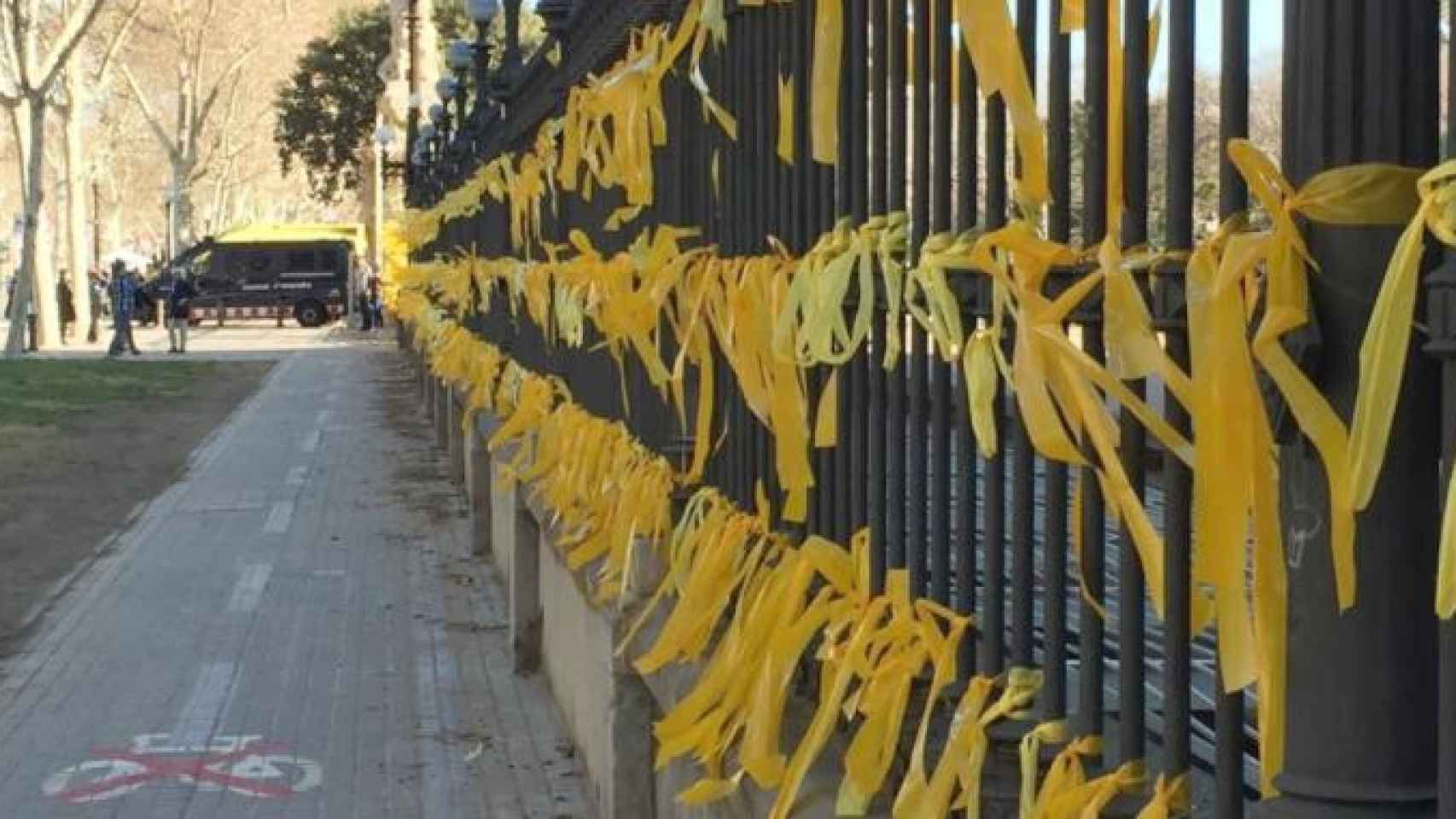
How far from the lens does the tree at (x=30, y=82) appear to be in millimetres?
36375

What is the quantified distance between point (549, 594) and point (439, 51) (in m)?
45.6

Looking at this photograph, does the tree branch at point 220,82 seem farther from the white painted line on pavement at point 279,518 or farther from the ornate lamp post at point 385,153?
the white painted line on pavement at point 279,518

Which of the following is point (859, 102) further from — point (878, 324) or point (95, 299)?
point (95, 299)

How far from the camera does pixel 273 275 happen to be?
204ft

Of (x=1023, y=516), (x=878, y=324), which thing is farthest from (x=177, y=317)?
(x=1023, y=516)

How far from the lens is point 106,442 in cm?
2217

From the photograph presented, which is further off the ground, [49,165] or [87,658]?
[49,165]

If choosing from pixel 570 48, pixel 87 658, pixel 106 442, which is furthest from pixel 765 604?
pixel 106 442

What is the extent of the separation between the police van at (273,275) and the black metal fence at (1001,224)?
57800mm

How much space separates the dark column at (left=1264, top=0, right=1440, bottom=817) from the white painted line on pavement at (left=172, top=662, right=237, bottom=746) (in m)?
6.44

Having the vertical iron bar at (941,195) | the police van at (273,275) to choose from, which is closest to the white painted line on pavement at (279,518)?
the vertical iron bar at (941,195)

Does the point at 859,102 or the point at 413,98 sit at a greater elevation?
the point at 413,98

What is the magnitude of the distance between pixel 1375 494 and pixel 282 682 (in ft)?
25.1

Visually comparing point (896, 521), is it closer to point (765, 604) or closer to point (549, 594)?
point (765, 604)
